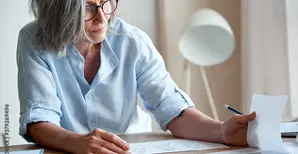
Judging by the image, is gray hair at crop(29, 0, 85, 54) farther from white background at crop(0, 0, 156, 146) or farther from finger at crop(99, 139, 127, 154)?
white background at crop(0, 0, 156, 146)

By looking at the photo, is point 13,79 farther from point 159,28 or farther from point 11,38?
point 159,28

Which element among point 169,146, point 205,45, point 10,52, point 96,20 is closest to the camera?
point 169,146

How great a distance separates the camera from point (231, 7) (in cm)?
255

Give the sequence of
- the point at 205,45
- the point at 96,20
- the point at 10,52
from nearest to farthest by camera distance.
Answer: the point at 96,20 < the point at 10,52 < the point at 205,45

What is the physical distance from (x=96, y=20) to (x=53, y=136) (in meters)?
0.33

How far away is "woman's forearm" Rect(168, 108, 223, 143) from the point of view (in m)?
1.15

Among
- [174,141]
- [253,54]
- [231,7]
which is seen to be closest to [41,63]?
[174,141]

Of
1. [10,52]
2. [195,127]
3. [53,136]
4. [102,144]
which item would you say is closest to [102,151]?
[102,144]

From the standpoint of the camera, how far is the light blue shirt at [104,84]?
1217mm

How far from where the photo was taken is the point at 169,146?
1.09 meters

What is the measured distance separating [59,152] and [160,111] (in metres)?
0.31

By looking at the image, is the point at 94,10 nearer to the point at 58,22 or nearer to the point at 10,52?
the point at 58,22

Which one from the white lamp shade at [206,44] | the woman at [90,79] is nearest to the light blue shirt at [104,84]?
the woman at [90,79]

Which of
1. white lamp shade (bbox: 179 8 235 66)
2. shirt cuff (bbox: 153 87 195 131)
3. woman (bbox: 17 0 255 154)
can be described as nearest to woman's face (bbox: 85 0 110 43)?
woman (bbox: 17 0 255 154)
